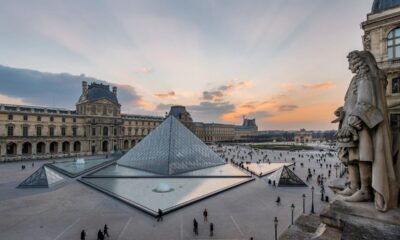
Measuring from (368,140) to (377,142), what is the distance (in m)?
0.10

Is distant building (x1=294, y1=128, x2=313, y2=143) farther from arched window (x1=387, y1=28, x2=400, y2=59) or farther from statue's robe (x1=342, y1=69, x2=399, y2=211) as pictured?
statue's robe (x1=342, y1=69, x2=399, y2=211)

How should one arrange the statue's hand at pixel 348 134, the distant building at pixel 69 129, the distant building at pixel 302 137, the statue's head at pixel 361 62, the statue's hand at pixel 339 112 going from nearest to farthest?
the statue's hand at pixel 348 134, the statue's head at pixel 361 62, the statue's hand at pixel 339 112, the distant building at pixel 69 129, the distant building at pixel 302 137

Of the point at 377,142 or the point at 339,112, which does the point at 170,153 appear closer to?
the point at 339,112

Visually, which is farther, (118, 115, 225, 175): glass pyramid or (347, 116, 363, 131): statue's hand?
(118, 115, 225, 175): glass pyramid

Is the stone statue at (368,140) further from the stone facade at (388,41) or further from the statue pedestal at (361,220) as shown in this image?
the stone facade at (388,41)

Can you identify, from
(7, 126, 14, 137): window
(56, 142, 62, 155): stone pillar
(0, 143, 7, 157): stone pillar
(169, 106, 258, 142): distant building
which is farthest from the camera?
(169, 106, 258, 142): distant building

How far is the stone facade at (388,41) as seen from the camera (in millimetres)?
Result: 11391

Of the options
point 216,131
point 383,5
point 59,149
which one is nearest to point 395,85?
point 383,5

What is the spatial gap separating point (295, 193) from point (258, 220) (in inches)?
284

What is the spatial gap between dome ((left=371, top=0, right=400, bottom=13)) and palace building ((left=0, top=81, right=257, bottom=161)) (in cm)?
4958

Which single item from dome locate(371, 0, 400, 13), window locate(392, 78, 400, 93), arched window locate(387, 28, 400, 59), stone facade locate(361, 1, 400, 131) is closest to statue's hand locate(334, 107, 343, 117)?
stone facade locate(361, 1, 400, 131)

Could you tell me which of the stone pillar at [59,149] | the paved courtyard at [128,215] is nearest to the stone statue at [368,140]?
the paved courtyard at [128,215]

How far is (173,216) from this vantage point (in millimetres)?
12797

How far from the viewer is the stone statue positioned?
9.34 feet
